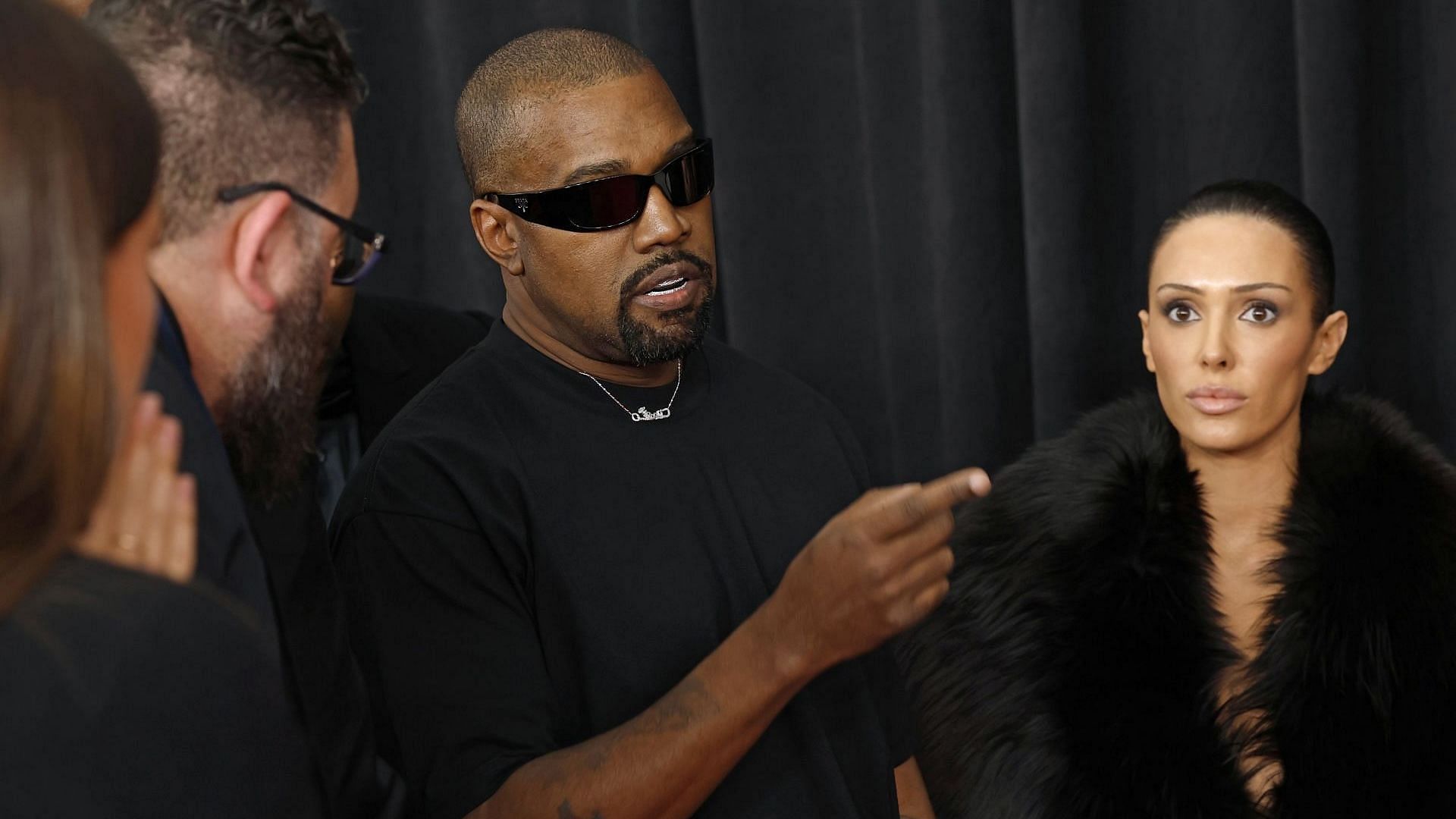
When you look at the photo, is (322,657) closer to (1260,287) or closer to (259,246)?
(259,246)

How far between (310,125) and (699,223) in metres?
0.40

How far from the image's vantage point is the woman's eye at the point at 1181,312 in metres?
1.46

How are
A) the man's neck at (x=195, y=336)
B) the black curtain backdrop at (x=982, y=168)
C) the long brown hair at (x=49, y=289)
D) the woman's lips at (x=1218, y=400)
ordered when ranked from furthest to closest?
the black curtain backdrop at (x=982, y=168)
the woman's lips at (x=1218, y=400)
the man's neck at (x=195, y=336)
the long brown hair at (x=49, y=289)

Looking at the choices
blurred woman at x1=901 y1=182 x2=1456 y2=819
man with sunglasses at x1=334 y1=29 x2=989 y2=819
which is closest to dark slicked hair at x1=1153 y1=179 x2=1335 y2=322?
blurred woman at x1=901 y1=182 x2=1456 y2=819

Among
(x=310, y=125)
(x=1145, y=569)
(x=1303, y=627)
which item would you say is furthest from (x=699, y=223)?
(x=1303, y=627)

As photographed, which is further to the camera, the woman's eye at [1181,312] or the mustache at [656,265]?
the woman's eye at [1181,312]

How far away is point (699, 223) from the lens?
1.26 meters

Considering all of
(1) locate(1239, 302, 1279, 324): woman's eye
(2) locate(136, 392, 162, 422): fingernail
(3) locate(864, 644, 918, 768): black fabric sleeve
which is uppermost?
(2) locate(136, 392, 162, 422): fingernail

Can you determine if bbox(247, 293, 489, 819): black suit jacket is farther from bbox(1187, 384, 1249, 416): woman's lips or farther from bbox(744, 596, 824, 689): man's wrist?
bbox(1187, 384, 1249, 416): woman's lips

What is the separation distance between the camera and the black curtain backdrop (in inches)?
65.2

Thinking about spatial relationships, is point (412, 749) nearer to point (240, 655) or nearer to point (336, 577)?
point (336, 577)

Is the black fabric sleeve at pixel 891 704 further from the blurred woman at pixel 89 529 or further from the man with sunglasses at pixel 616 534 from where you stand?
the blurred woman at pixel 89 529

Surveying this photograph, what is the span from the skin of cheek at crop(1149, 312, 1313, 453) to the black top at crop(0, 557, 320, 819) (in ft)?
3.37

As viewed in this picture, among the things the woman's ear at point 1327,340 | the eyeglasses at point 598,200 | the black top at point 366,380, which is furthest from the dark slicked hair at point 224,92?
the woman's ear at point 1327,340
